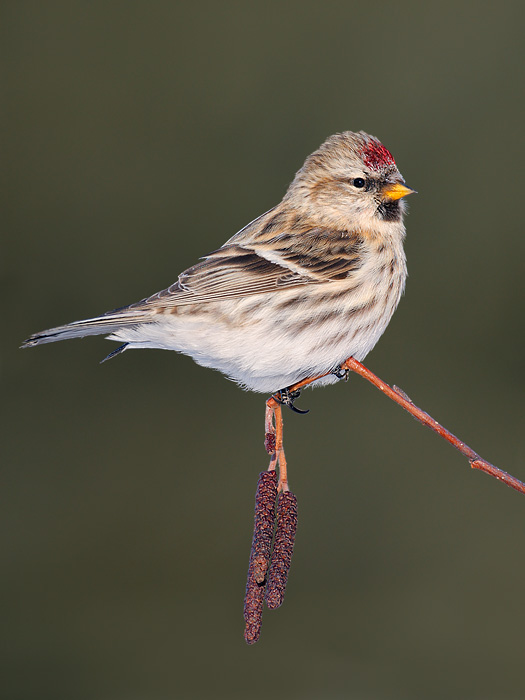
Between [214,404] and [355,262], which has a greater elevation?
[355,262]

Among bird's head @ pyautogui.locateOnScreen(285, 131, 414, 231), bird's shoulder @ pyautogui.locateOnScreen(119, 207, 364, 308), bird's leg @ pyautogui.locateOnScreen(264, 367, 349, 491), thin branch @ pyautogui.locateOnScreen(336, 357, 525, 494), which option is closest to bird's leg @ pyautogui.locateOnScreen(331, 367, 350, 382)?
bird's shoulder @ pyautogui.locateOnScreen(119, 207, 364, 308)

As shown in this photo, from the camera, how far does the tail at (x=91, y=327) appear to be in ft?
6.50

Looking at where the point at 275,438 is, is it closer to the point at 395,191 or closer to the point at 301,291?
the point at 301,291

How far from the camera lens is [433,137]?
209 inches

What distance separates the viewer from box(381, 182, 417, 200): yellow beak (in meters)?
2.55

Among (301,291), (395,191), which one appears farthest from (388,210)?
(301,291)

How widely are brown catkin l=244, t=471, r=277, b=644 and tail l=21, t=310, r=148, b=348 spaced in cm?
60

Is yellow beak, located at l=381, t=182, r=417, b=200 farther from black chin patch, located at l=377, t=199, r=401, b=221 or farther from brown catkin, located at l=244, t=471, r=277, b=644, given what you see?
brown catkin, located at l=244, t=471, r=277, b=644

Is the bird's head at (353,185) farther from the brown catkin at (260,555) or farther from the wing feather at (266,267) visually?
the brown catkin at (260,555)

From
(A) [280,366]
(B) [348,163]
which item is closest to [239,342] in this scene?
(A) [280,366]

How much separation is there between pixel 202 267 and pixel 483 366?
321 cm

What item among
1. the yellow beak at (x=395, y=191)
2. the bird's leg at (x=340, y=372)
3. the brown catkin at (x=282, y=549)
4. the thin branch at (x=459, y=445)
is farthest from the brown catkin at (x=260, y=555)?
the yellow beak at (x=395, y=191)

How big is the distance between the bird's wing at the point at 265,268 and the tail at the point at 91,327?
9 centimetres

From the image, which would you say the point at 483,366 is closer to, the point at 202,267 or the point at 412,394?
the point at 412,394
